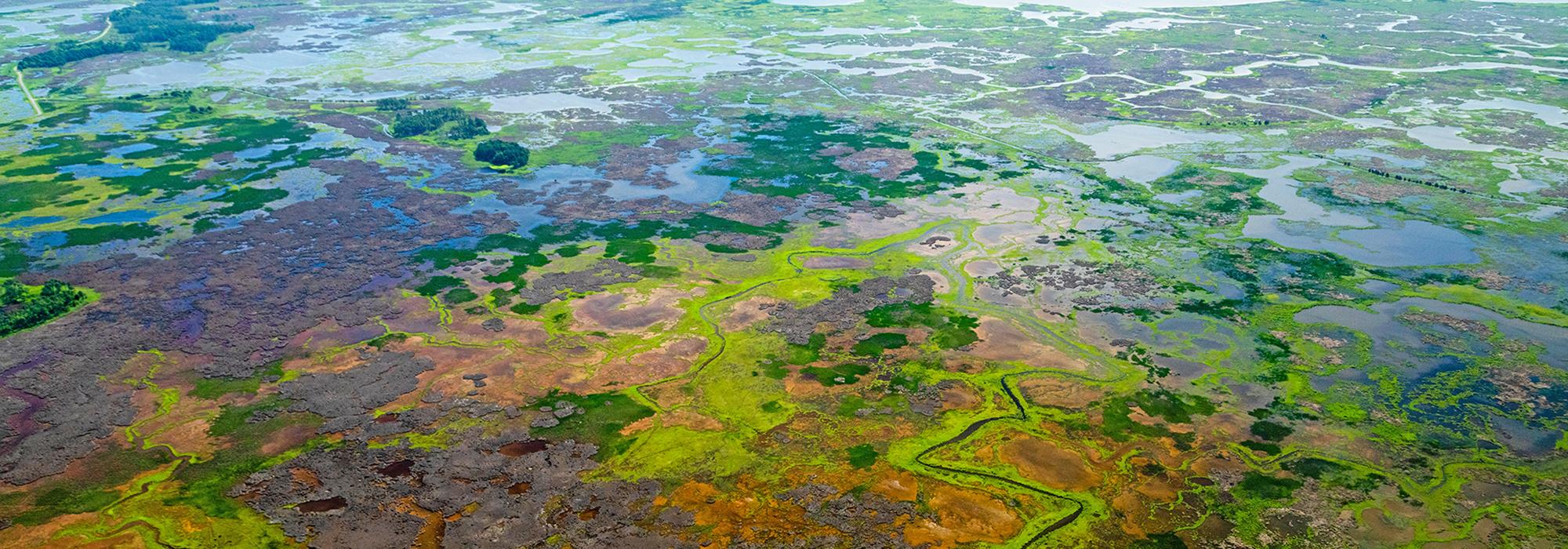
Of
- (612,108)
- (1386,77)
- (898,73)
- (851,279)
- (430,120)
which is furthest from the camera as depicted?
(898,73)

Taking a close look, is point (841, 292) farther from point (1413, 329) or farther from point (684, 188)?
point (1413, 329)

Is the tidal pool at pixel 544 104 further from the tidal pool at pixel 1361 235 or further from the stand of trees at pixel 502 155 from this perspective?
the tidal pool at pixel 1361 235

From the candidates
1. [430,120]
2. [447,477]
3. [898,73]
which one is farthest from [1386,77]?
[447,477]

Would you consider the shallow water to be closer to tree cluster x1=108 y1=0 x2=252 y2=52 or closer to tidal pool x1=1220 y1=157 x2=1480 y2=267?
tidal pool x1=1220 y1=157 x2=1480 y2=267

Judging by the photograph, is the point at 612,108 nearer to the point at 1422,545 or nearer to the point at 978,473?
the point at 978,473

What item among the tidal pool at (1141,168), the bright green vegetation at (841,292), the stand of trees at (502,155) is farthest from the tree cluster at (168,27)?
the tidal pool at (1141,168)

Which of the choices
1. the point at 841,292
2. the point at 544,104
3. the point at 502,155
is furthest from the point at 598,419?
the point at 544,104

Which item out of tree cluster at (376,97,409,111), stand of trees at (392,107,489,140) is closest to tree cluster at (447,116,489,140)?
stand of trees at (392,107,489,140)
